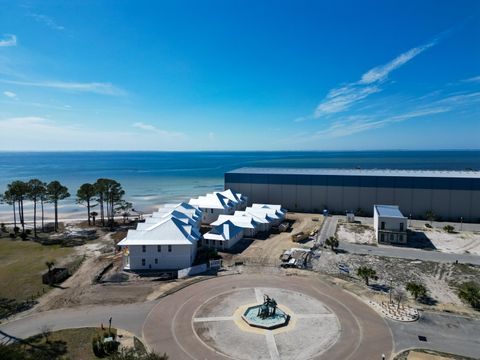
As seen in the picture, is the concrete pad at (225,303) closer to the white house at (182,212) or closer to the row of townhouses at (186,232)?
the row of townhouses at (186,232)

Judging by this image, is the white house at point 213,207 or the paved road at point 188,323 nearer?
the paved road at point 188,323

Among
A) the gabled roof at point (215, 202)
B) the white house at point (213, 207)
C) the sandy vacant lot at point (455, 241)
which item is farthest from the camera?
the gabled roof at point (215, 202)

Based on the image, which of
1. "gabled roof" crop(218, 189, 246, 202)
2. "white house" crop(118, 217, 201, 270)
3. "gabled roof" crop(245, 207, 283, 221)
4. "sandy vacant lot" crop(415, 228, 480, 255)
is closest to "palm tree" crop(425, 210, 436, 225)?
"sandy vacant lot" crop(415, 228, 480, 255)

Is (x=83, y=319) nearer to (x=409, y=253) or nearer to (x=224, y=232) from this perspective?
(x=224, y=232)

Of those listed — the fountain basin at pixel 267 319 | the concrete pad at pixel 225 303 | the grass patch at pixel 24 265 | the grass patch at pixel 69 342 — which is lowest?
the grass patch at pixel 24 265

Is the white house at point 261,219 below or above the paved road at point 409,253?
above

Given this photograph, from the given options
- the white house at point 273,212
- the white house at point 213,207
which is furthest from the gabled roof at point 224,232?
the white house at point 213,207

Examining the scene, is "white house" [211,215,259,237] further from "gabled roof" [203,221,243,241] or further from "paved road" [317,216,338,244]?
"paved road" [317,216,338,244]

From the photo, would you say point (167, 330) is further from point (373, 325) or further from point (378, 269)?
point (378, 269)
